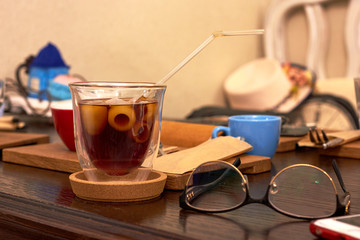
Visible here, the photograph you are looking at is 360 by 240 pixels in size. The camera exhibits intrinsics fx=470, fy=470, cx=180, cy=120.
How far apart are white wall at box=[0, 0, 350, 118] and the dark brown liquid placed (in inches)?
71.8

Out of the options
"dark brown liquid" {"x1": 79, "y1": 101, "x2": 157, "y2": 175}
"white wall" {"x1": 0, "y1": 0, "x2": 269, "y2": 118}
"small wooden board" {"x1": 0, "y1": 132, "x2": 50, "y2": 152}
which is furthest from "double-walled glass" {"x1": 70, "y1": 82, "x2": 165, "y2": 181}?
"white wall" {"x1": 0, "y1": 0, "x2": 269, "y2": 118}

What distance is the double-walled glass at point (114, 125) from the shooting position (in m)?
0.62

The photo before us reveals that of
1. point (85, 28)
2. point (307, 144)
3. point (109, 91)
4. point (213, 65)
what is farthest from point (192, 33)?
point (109, 91)

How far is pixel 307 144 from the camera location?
1.06m

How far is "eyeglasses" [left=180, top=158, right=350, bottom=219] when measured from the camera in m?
0.56

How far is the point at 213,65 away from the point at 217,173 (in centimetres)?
298

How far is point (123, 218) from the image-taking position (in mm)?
548

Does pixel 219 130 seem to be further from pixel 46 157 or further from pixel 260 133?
pixel 46 157

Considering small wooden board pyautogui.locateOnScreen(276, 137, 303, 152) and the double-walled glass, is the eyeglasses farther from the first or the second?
small wooden board pyautogui.locateOnScreen(276, 137, 303, 152)

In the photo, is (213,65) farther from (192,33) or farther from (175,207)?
(175,207)

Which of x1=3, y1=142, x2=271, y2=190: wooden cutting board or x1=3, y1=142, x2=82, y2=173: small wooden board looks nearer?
x1=3, y1=142, x2=271, y2=190: wooden cutting board

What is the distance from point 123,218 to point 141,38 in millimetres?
2494

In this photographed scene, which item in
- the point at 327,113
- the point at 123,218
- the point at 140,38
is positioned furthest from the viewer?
the point at 140,38

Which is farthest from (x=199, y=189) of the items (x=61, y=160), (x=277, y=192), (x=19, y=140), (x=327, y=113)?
(x=327, y=113)
